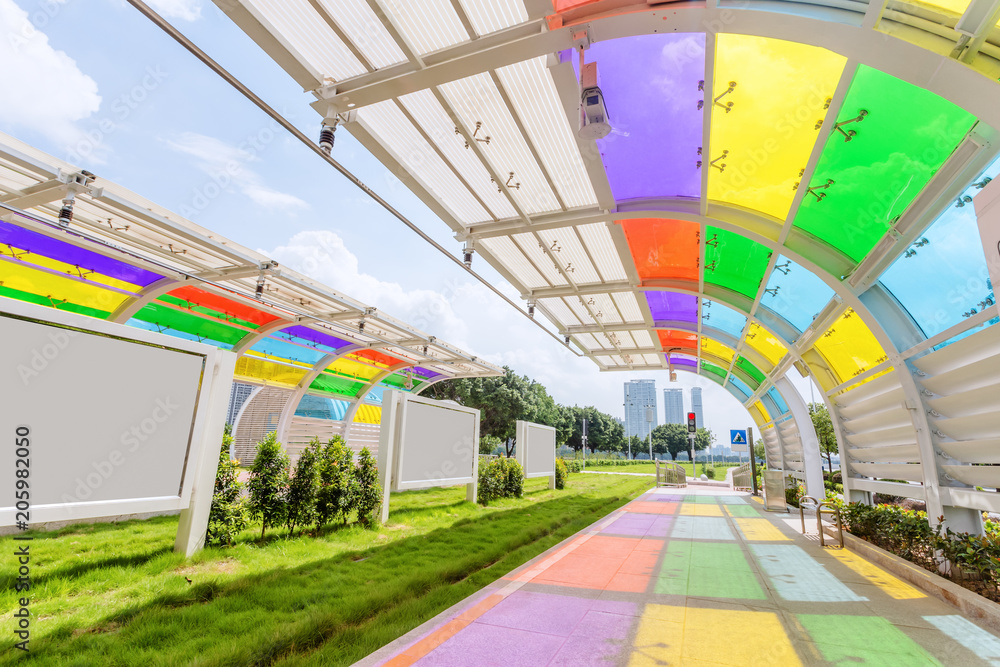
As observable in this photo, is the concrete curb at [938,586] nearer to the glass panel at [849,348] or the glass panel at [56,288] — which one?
the glass panel at [849,348]

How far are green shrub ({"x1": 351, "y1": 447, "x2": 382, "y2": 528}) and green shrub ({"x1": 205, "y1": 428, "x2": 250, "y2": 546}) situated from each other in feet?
7.84

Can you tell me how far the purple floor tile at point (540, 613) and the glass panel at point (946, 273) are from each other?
525cm

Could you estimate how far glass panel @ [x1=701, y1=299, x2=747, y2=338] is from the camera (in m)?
10.8

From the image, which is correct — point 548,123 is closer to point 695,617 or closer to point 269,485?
point 695,617

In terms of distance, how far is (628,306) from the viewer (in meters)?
11.7

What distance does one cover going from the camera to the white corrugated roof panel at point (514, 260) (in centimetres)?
823

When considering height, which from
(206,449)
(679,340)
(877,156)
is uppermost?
(679,340)

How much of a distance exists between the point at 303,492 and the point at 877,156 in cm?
869

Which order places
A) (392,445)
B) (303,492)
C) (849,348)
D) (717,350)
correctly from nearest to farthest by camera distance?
(303,492), (849,348), (392,445), (717,350)

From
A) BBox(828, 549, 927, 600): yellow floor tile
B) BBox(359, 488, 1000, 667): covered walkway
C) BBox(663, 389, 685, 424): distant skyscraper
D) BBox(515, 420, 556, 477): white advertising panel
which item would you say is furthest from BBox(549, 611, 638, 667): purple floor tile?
BBox(663, 389, 685, 424): distant skyscraper

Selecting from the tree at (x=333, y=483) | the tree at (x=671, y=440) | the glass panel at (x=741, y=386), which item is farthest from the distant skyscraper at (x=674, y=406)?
the tree at (x=333, y=483)

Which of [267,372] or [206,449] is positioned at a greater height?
[267,372]

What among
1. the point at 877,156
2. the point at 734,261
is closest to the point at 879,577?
the point at 734,261

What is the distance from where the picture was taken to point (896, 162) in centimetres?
460
